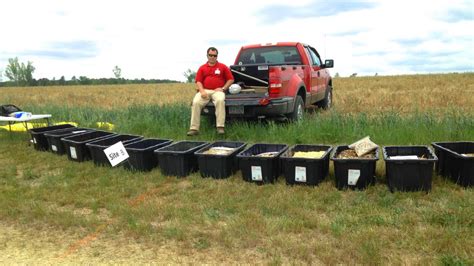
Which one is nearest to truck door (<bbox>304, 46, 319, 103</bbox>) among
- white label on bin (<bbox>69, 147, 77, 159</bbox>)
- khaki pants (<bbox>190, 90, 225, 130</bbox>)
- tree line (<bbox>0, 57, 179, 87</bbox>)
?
khaki pants (<bbox>190, 90, 225, 130</bbox>)

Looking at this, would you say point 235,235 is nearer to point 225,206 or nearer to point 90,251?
point 225,206

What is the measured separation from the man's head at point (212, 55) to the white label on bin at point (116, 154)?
2672mm

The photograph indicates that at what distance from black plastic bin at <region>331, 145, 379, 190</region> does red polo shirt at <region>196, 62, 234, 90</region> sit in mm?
3550

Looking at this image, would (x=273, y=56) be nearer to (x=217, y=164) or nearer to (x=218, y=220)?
(x=217, y=164)

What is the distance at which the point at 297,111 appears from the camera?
7.70m

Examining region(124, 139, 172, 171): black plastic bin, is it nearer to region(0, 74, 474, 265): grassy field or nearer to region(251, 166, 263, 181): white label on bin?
region(0, 74, 474, 265): grassy field

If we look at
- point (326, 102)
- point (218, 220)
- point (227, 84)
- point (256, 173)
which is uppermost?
point (227, 84)

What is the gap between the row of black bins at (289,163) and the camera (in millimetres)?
4227

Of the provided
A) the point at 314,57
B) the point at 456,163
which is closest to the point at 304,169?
the point at 456,163

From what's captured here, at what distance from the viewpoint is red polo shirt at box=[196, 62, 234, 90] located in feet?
24.4

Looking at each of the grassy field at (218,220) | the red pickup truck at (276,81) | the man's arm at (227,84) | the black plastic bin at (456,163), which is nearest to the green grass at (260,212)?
the grassy field at (218,220)

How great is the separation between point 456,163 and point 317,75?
5300 millimetres

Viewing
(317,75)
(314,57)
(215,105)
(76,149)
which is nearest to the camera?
(76,149)

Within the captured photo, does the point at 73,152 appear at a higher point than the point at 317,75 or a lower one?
lower
